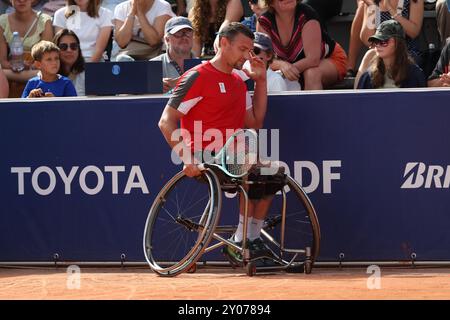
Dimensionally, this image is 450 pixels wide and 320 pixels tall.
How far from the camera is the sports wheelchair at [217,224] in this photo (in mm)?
8102

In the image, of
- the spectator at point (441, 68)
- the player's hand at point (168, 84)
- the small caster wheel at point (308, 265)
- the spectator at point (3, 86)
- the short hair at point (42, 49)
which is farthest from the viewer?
the spectator at point (3, 86)

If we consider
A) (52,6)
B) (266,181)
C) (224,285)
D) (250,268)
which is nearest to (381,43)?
(266,181)

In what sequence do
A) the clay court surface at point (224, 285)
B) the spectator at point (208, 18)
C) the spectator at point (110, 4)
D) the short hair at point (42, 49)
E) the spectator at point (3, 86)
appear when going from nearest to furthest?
the clay court surface at point (224, 285)
the short hair at point (42, 49)
the spectator at point (3, 86)
the spectator at point (208, 18)
the spectator at point (110, 4)

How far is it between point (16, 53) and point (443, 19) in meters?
4.33

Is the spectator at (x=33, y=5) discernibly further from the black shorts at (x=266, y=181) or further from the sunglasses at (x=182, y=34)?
the black shorts at (x=266, y=181)

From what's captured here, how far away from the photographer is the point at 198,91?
27.2 feet

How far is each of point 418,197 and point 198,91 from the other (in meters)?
1.94

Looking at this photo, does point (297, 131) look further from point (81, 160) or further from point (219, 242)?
point (81, 160)

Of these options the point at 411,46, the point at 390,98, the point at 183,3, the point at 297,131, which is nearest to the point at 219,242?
the point at 297,131

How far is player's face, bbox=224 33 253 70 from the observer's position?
27.1ft

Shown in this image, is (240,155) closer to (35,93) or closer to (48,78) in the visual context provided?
(35,93)

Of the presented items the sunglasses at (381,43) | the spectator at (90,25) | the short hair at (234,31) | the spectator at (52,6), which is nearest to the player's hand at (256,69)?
the short hair at (234,31)

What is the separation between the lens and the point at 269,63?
9.64 metres

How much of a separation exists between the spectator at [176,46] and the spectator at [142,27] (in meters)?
1.38
